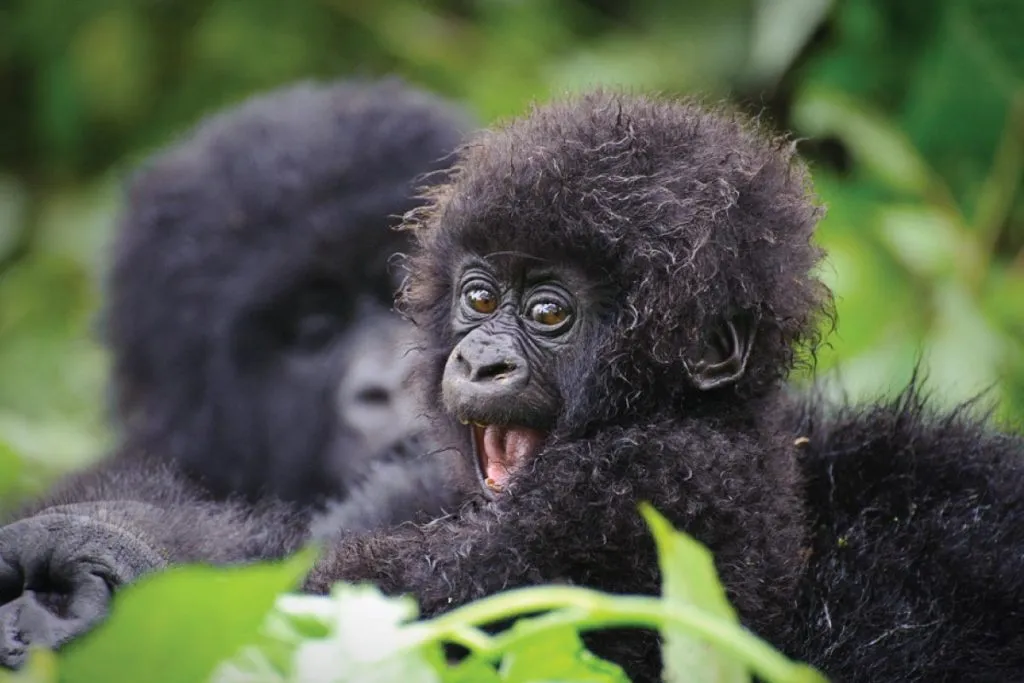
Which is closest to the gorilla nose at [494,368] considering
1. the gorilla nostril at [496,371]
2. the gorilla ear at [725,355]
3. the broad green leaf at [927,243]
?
the gorilla nostril at [496,371]

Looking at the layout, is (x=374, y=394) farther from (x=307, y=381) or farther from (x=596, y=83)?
(x=596, y=83)

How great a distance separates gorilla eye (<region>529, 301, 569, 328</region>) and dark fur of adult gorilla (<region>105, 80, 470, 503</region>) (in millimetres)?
1056

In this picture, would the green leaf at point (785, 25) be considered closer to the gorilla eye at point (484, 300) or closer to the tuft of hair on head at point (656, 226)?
the tuft of hair on head at point (656, 226)

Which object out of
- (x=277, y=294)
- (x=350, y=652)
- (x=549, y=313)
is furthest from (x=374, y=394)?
(x=350, y=652)

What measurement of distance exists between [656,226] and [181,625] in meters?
0.91

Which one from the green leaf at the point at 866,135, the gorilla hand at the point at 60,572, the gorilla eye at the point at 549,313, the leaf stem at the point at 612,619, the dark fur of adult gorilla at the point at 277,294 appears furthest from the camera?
the green leaf at the point at 866,135

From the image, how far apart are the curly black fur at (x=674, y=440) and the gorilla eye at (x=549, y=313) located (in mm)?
55

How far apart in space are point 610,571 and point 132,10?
4.19 meters

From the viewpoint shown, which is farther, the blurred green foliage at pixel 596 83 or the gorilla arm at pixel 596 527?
the blurred green foliage at pixel 596 83

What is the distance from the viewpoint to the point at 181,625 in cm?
124

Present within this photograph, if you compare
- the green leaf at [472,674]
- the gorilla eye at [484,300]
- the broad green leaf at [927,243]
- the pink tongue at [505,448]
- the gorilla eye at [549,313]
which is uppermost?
the broad green leaf at [927,243]

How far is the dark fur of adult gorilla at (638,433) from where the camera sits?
1855mm

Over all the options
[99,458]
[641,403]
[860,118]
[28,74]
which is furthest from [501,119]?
[28,74]

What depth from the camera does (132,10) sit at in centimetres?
542
